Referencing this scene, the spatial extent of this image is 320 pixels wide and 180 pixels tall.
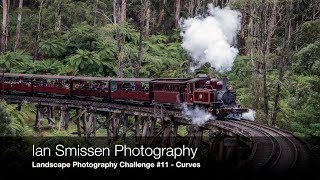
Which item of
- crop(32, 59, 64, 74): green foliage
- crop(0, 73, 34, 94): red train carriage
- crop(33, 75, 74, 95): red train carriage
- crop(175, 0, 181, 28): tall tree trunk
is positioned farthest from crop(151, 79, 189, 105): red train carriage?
crop(175, 0, 181, 28): tall tree trunk

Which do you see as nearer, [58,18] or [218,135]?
[218,135]

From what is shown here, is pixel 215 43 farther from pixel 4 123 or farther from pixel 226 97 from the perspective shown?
pixel 4 123

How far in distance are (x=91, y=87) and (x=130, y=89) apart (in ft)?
10.7

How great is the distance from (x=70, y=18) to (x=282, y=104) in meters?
22.9

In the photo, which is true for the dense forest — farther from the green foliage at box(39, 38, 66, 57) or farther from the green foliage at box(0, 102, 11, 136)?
the green foliage at box(0, 102, 11, 136)

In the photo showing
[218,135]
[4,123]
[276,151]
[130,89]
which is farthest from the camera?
[130,89]

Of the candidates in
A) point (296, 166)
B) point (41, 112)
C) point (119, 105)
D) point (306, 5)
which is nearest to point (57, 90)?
point (41, 112)

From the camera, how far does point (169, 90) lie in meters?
24.0

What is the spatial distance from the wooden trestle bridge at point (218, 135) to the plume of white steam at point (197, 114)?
273 mm

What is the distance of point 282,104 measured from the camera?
3070 cm

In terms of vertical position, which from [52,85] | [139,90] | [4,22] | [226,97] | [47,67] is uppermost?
[4,22]

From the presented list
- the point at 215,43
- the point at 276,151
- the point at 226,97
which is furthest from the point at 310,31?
the point at 276,151

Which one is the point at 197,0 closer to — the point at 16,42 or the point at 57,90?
the point at 16,42

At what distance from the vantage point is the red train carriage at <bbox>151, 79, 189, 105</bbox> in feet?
76.4
